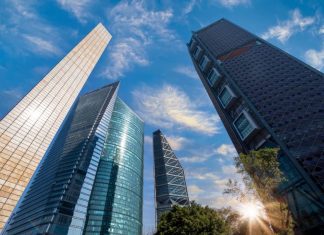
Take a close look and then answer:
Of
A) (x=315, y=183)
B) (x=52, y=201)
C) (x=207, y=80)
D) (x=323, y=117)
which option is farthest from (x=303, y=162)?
(x=52, y=201)

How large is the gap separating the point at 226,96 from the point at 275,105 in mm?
17687

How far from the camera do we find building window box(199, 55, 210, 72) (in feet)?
254

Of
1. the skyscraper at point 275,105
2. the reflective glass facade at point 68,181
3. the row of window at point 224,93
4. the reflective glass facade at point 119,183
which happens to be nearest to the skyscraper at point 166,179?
the reflective glass facade at point 119,183

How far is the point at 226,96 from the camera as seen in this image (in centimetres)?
6425

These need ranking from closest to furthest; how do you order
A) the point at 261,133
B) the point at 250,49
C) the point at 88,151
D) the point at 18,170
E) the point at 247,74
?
the point at 18,170 → the point at 261,133 → the point at 247,74 → the point at 250,49 → the point at 88,151

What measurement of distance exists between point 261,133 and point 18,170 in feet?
147

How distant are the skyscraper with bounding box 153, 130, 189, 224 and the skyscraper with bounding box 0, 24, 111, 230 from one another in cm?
9030

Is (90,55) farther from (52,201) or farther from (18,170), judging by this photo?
(52,201)

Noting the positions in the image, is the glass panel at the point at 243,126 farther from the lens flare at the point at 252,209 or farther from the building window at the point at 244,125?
the lens flare at the point at 252,209

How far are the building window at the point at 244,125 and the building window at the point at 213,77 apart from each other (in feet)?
56.0

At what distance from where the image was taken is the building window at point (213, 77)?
68625mm

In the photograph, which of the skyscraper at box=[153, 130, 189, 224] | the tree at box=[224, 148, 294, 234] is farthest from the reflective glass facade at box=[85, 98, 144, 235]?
the tree at box=[224, 148, 294, 234]

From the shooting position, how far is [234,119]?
199ft

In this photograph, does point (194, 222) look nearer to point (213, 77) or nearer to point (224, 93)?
point (224, 93)
